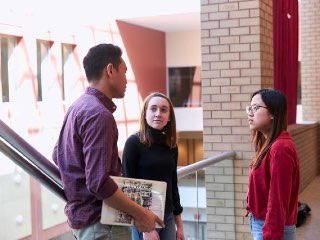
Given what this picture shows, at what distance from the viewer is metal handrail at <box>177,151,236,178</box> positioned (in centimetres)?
395

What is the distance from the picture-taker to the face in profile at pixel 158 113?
316cm

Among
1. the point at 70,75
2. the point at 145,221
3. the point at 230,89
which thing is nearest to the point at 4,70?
the point at 70,75

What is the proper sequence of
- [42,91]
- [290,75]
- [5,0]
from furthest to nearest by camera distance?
[42,91] < [5,0] < [290,75]

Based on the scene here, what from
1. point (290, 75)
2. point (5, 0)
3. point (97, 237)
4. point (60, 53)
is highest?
point (5, 0)

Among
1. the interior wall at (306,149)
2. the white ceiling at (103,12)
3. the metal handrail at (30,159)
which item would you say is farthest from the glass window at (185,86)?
the metal handrail at (30,159)

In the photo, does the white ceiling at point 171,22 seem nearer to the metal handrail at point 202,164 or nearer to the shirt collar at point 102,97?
the metal handrail at point 202,164

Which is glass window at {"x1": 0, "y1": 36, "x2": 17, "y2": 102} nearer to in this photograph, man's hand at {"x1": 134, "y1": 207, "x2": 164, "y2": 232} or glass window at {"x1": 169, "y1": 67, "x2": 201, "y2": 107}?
glass window at {"x1": 169, "y1": 67, "x2": 201, "y2": 107}

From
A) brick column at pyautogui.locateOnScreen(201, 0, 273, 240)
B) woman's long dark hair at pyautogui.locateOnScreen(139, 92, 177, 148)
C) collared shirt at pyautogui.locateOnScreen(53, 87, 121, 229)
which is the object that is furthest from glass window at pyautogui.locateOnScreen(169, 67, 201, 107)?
collared shirt at pyautogui.locateOnScreen(53, 87, 121, 229)

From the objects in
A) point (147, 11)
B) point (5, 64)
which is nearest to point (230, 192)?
point (5, 64)

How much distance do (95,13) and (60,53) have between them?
2293 mm

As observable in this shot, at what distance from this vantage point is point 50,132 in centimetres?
1619

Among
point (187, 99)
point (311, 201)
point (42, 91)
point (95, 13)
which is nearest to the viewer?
point (311, 201)

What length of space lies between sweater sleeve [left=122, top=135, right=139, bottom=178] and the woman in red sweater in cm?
70

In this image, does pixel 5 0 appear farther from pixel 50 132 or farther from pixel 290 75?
pixel 290 75
